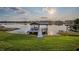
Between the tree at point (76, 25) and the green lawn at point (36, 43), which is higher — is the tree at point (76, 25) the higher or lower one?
the higher one

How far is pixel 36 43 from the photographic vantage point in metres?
2.80

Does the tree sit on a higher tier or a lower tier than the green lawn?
higher

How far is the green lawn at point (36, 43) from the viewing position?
9.19 ft

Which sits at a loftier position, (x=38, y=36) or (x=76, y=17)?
(x=76, y=17)

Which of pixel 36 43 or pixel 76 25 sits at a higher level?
pixel 76 25

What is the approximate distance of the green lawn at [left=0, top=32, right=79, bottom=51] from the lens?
2.80m

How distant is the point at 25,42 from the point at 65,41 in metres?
0.53
